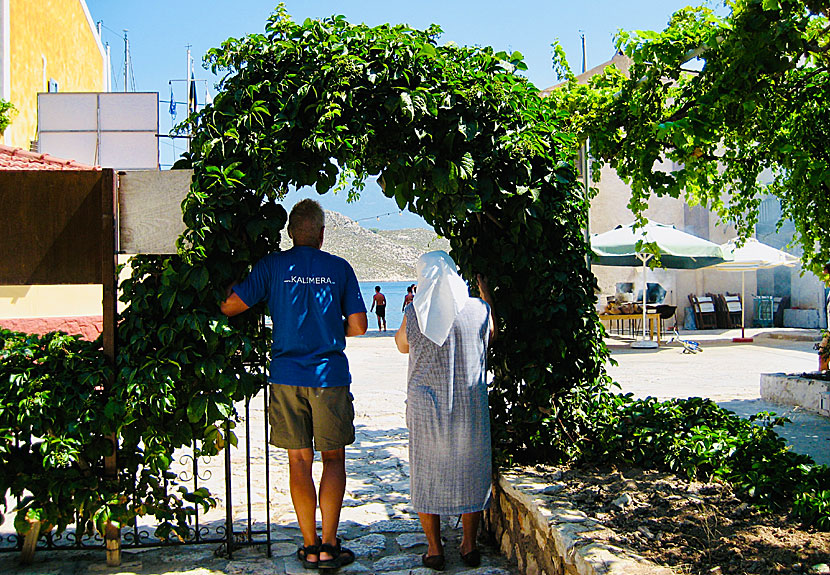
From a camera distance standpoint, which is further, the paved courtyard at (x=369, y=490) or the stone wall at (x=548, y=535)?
the paved courtyard at (x=369, y=490)

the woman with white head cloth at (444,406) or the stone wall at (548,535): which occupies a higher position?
the woman with white head cloth at (444,406)

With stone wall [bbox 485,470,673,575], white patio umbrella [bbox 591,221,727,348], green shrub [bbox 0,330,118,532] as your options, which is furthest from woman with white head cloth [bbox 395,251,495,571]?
white patio umbrella [bbox 591,221,727,348]

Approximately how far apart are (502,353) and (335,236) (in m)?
136

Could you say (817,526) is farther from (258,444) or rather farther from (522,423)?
(258,444)

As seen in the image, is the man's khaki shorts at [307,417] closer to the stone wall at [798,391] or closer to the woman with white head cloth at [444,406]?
the woman with white head cloth at [444,406]

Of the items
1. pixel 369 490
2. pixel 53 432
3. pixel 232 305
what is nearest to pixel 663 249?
pixel 369 490

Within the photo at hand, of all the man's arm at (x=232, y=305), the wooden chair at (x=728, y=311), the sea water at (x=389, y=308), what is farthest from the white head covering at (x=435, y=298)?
the wooden chair at (x=728, y=311)

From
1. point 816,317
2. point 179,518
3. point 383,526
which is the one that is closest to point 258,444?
point 383,526

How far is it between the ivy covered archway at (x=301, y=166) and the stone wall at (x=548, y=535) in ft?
1.83

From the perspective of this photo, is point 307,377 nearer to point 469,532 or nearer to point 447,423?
point 447,423

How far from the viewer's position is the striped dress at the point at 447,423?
4008mm

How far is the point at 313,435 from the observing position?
412cm

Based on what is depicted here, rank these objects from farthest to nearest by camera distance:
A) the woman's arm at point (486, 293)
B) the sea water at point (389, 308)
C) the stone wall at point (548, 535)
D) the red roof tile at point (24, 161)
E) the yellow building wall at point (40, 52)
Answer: the sea water at point (389, 308)
the yellow building wall at point (40, 52)
the red roof tile at point (24, 161)
the woman's arm at point (486, 293)
the stone wall at point (548, 535)

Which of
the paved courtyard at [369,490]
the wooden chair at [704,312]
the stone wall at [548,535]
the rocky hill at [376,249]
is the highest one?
the rocky hill at [376,249]
